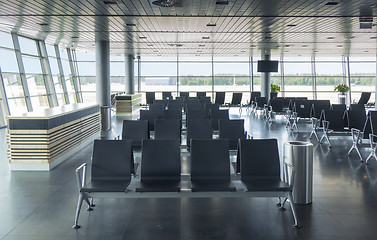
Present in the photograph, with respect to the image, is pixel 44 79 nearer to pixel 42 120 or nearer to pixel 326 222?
pixel 42 120

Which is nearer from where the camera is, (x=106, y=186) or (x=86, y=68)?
(x=106, y=186)

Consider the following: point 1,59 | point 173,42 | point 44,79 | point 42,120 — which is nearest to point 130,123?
point 42,120

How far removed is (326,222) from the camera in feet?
13.3

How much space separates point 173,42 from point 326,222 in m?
11.2

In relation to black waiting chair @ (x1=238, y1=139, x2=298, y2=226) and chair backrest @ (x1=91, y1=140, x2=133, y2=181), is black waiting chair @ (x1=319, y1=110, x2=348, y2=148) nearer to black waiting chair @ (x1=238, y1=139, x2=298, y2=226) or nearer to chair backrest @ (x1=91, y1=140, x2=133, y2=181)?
black waiting chair @ (x1=238, y1=139, x2=298, y2=226)

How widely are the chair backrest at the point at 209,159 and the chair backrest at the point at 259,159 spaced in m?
0.22

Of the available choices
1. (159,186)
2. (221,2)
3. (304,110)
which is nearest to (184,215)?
(159,186)

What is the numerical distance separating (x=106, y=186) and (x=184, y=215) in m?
0.99

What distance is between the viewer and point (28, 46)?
15516 mm

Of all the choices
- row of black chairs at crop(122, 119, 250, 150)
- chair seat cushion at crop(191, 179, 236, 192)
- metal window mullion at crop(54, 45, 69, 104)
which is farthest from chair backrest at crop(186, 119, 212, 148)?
metal window mullion at crop(54, 45, 69, 104)

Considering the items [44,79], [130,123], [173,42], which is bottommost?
[130,123]

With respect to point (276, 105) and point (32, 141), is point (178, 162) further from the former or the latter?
point (276, 105)

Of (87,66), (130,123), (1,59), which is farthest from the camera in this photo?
(87,66)

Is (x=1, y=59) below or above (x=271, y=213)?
above
